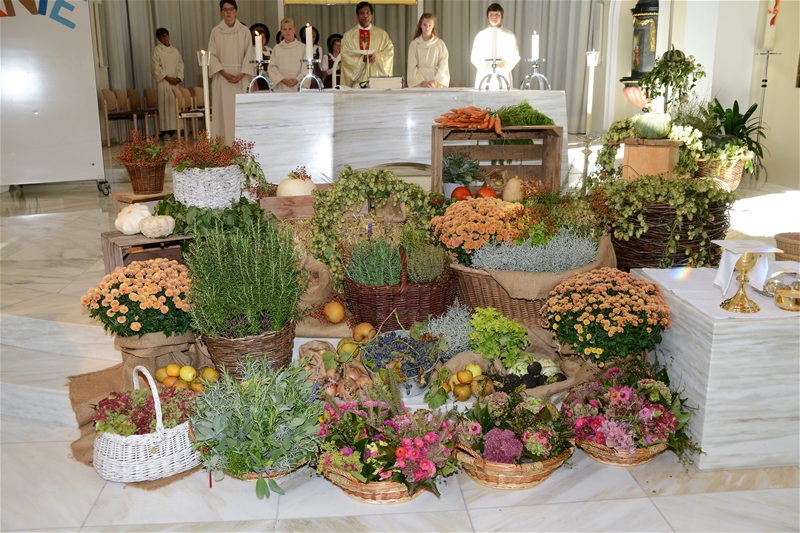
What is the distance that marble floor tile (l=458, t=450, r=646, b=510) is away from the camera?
2551 millimetres

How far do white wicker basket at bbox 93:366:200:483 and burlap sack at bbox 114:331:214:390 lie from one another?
47cm

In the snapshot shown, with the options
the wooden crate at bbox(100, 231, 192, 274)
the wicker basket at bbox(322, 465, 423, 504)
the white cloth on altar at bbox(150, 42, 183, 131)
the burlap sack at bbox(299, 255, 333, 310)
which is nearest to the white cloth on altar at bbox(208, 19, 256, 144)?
the white cloth on altar at bbox(150, 42, 183, 131)

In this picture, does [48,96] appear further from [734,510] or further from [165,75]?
[734,510]

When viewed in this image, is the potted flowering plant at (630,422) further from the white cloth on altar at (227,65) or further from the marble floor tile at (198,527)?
the white cloth on altar at (227,65)

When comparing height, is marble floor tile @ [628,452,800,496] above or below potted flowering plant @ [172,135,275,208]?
below

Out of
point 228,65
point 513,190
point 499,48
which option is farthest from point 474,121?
point 228,65

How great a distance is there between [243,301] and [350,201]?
40.0 inches

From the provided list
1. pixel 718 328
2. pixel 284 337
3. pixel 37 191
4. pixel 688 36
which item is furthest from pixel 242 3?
pixel 718 328

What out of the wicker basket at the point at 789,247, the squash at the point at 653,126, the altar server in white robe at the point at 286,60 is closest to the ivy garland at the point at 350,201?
the wicker basket at the point at 789,247

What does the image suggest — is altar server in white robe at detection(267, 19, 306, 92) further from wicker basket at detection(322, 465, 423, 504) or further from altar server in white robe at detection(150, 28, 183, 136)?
wicker basket at detection(322, 465, 423, 504)

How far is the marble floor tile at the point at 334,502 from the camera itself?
98.6 inches

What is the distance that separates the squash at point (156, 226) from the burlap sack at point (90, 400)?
2.18ft

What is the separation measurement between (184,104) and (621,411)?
383 inches

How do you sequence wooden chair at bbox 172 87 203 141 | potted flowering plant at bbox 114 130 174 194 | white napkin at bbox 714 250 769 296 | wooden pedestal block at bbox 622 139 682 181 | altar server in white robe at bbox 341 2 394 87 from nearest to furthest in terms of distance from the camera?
1. white napkin at bbox 714 250 769 296
2. potted flowering plant at bbox 114 130 174 194
3. wooden pedestal block at bbox 622 139 682 181
4. altar server in white robe at bbox 341 2 394 87
5. wooden chair at bbox 172 87 203 141
